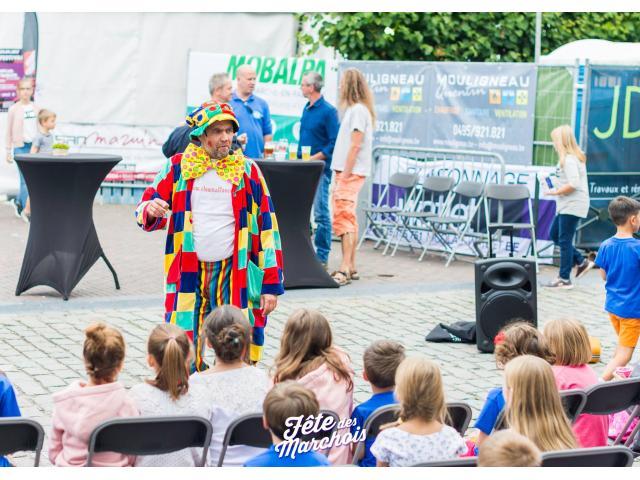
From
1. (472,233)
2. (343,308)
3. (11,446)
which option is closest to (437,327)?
(343,308)

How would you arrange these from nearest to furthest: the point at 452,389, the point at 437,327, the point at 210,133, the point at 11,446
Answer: the point at 11,446
the point at 210,133
the point at 452,389
the point at 437,327

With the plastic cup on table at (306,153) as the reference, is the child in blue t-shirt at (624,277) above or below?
below

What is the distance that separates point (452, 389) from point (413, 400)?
10.5ft

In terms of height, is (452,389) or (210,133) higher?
(210,133)

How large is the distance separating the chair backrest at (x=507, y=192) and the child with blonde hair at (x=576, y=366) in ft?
21.7

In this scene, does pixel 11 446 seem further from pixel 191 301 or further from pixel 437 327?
pixel 437 327

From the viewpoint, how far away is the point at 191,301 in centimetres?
613

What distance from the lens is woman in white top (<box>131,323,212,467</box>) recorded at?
182 inches

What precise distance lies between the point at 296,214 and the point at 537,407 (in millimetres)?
6188

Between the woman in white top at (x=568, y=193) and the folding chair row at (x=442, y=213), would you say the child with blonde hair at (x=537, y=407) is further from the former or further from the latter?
the folding chair row at (x=442, y=213)

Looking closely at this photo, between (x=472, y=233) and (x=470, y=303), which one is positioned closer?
(x=470, y=303)

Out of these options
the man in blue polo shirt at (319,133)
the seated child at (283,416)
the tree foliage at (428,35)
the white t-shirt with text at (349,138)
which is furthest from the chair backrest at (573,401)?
the tree foliage at (428,35)

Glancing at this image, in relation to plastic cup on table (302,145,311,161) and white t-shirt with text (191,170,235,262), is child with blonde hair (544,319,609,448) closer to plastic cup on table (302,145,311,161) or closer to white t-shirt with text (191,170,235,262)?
white t-shirt with text (191,170,235,262)

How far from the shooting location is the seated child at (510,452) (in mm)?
3479
